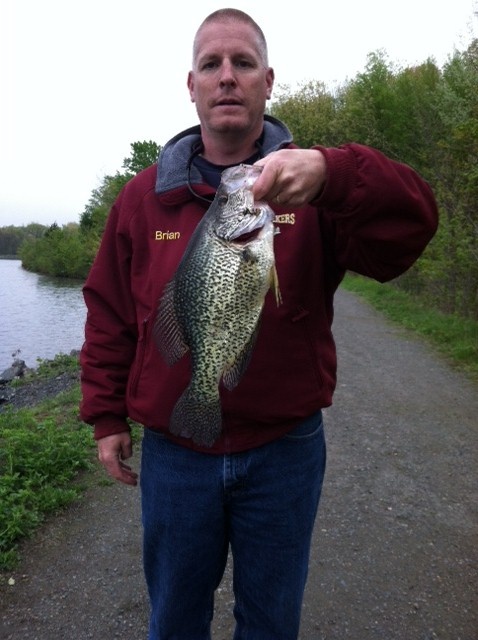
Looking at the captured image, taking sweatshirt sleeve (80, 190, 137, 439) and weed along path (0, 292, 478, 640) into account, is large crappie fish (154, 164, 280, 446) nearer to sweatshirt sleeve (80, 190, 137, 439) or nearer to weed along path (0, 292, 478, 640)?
sweatshirt sleeve (80, 190, 137, 439)

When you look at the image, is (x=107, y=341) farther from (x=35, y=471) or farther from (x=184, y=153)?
(x=35, y=471)

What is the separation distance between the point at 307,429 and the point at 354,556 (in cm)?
223

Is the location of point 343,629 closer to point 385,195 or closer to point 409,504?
point 409,504

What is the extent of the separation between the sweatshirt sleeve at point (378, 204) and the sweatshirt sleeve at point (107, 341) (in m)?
1.03

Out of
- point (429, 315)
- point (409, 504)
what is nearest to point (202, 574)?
point (409, 504)

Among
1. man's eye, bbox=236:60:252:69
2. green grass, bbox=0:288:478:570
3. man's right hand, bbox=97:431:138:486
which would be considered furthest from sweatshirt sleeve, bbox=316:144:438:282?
green grass, bbox=0:288:478:570

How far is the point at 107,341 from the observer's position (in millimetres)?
2488

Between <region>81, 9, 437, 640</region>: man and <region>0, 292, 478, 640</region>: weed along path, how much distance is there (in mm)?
1213

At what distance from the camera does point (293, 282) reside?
2119 mm

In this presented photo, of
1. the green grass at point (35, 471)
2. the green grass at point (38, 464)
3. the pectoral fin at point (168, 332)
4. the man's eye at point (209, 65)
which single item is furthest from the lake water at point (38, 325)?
the man's eye at point (209, 65)

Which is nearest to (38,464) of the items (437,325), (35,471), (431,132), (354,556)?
(35,471)

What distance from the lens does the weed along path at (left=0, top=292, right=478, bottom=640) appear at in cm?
338

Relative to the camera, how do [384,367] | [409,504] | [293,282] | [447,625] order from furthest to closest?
1. [384,367]
2. [409,504]
3. [447,625]
4. [293,282]

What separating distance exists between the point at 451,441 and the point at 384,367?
11.5ft
